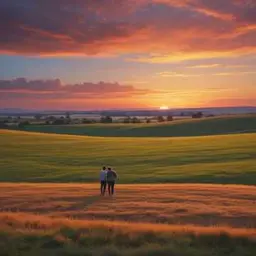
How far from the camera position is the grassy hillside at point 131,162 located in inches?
1743

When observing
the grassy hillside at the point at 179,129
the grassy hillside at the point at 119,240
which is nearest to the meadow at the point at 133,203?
the grassy hillside at the point at 119,240

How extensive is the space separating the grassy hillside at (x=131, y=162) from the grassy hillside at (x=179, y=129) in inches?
2206

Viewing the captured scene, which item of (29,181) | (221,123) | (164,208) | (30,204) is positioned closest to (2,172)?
(29,181)

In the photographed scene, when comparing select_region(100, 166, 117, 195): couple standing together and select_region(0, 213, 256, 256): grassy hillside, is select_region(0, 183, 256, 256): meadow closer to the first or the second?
select_region(0, 213, 256, 256): grassy hillside

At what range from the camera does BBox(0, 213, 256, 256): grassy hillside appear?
612 inches

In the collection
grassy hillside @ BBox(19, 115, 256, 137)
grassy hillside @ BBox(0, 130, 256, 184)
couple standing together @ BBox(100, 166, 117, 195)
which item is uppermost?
grassy hillside @ BBox(19, 115, 256, 137)

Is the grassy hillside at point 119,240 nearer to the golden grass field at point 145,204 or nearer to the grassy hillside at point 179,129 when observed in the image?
the golden grass field at point 145,204

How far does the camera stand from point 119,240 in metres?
17.0

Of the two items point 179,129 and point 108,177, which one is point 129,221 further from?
point 179,129

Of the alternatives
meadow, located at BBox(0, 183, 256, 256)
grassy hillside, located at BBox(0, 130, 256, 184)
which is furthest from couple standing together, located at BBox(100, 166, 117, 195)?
grassy hillside, located at BBox(0, 130, 256, 184)

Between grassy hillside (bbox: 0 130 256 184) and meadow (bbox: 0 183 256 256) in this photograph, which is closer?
meadow (bbox: 0 183 256 256)

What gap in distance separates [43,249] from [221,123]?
126059 mm

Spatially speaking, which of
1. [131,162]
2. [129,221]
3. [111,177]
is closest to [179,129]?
[131,162]

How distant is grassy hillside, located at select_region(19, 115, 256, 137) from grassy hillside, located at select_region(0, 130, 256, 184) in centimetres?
5602
